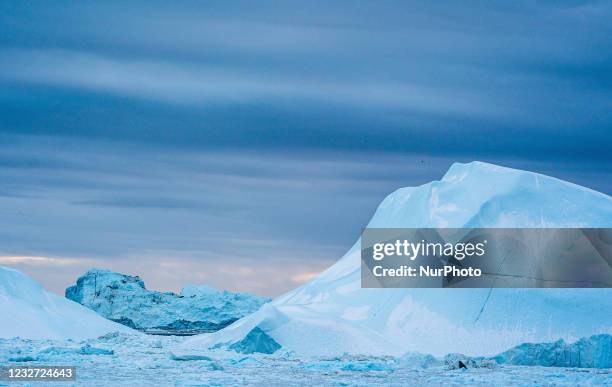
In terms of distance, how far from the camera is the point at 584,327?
2595 cm

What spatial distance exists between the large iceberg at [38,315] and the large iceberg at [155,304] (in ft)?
57.8

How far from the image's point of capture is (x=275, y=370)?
72.4 feet

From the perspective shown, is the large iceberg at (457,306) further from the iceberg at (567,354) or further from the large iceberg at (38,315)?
the large iceberg at (38,315)

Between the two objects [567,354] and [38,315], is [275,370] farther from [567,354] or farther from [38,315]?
[38,315]

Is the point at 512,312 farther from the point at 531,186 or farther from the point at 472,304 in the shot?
the point at 531,186

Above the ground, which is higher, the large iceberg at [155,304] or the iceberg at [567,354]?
the large iceberg at [155,304]

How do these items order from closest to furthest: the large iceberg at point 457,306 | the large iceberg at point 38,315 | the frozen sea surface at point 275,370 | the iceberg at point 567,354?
the frozen sea surface at point 275,370, the iceberg at point 567,354, the large iceberg at point 457,306, the large iceberg at point 38,315

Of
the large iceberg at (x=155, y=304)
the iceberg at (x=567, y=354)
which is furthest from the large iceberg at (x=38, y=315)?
the large iceberg at (x=155, y=304)

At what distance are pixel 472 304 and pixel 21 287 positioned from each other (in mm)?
17968

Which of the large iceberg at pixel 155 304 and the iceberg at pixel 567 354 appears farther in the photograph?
the large iceberg at pixel 155 304

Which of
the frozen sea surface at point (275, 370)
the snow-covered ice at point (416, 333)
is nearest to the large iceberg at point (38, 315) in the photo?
the snow-covered ice at point (416, 333)

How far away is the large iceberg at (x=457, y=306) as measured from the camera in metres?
26.2

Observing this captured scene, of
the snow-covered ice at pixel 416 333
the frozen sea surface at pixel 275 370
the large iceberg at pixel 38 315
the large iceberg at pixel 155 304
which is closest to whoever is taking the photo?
the frozen sea surface at pixel 275 370

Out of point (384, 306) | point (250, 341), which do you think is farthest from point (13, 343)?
point (384, 306)
